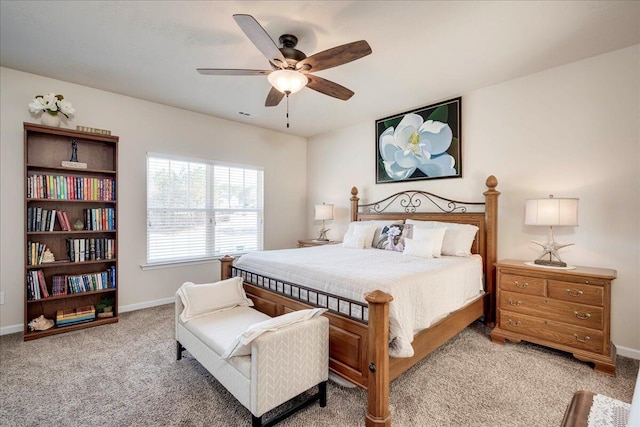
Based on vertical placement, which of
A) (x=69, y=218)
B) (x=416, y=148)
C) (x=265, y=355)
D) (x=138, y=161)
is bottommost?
(x=265, y=355)

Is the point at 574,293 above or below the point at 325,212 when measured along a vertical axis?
below

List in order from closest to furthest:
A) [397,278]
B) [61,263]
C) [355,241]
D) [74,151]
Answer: [397,278] → [61,263] → [74,151] → [355,241]

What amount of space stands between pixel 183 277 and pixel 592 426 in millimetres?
4411

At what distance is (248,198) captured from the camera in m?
5.00

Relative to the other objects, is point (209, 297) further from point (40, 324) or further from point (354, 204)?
point (354, 204)

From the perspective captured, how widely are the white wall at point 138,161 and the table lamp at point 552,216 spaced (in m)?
3.83

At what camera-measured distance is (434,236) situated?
310 cm

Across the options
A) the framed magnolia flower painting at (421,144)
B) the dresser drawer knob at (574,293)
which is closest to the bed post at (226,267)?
the framed magnolia flower painting at (421,144)

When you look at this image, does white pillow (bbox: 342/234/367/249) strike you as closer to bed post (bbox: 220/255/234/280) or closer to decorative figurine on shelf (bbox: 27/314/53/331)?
bed post (bbox: 220/255/234/280)

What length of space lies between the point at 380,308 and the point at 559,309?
1.98 m

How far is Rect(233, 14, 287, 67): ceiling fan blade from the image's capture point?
1.73 metres

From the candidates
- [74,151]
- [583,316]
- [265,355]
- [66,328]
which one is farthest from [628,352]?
[74,151]

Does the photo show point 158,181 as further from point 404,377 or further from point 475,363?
Answer: point 475,363

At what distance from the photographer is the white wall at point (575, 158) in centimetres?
260
